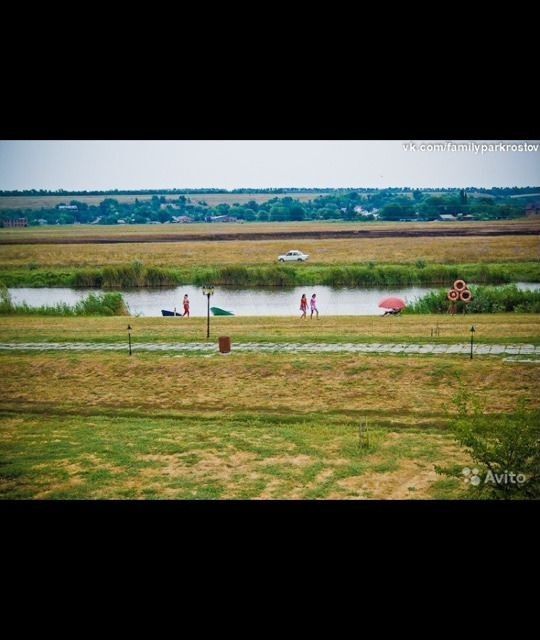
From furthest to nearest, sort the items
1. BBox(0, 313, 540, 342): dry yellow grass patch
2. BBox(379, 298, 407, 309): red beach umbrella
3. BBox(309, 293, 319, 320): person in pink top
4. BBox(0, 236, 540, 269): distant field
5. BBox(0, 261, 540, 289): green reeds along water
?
BBox(309, 293, 319, 320): person in pink top
BBox(379, 298, 407, 309): red beach umbrella
BBox(0, 313, 540, 342): dry yellow grass patch
BBox(0, 261, 540, 289): green reeds along water
BBox(0, 236, 540, 269): distant field

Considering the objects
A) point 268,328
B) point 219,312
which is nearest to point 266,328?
point 268,328

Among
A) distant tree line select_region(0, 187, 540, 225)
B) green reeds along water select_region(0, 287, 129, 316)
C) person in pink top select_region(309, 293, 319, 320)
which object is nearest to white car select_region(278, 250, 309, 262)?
person in pink top select_region(309, 293, 319, 320)

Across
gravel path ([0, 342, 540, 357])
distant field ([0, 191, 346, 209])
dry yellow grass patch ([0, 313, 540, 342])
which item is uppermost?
distant field ([0, 191, 346, 209])

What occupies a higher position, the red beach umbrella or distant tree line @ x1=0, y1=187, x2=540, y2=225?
distant tree line @ x1=0, y1=187, x2=540, y2=225

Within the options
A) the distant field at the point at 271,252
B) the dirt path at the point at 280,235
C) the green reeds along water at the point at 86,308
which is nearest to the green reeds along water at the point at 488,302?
the distant field at the point at 271,252

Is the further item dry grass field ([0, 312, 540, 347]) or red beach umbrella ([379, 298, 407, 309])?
red beach umbrella ([379, 298, 407, 309])

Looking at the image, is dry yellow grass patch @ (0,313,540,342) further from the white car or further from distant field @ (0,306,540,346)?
the white car

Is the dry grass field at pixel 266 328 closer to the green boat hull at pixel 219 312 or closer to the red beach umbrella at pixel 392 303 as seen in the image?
the green boat hull at pixel 219 312
